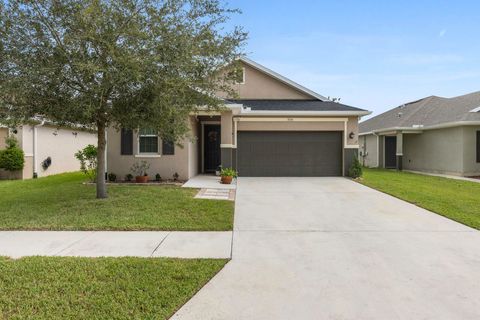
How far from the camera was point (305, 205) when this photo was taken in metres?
8.79

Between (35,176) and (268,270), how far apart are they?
47.7 feet

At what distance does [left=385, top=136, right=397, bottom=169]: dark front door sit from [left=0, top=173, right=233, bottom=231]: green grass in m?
17.8

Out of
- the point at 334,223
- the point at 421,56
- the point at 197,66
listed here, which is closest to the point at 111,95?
the point at 197,66

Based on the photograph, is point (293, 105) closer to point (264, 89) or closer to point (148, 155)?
point (264, 89)

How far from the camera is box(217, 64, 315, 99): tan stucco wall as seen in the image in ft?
57.8

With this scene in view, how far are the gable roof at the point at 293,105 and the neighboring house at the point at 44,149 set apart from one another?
24.8 feet

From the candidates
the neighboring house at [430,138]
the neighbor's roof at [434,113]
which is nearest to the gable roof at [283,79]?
the neighboring house at [430,138]

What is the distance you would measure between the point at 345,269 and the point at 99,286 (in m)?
3.00

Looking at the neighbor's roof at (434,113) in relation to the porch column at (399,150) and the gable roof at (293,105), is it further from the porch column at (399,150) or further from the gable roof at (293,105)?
the gable roof at (293,105)

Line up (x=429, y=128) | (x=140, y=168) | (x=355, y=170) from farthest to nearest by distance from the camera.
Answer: (x=429, y=128) < (x=355, y=170) < (x=140, y=168)

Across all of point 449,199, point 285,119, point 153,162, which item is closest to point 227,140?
point 285,119

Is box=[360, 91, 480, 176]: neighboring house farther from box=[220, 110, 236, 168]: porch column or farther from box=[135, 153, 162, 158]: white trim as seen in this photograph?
box=[135, 153, 162, 158]: white trim

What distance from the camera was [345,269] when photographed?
14.3 feet

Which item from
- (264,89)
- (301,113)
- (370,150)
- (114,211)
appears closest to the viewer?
(114,211)
